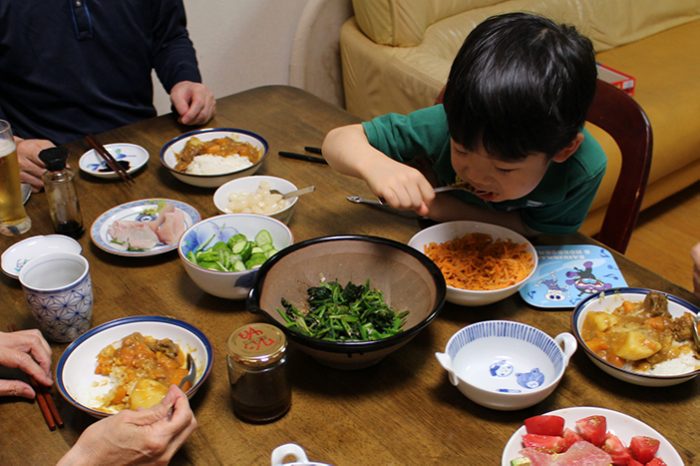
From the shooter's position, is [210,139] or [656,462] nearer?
[656,462]

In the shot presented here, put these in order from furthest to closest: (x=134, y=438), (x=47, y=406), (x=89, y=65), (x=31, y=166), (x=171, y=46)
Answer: (x=171, y=46) → (x=89, y=65) → (x=31, y=166) → (x=47, y=406) → (x=134, y=438)

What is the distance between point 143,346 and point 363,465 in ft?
1.58

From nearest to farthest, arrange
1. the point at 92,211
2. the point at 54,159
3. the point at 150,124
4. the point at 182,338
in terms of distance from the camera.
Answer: the point at 182,338
the point at 54,159
the point at 92,211
the point at 150,124

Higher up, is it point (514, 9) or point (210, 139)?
point (210, 139)

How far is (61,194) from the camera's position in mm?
1611

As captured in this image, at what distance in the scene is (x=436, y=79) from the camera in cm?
327

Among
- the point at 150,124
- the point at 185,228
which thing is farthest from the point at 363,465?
the point at 150,124

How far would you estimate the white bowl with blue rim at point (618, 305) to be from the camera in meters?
1.18

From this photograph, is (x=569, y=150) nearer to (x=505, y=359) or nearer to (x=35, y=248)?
(x=505, y=359)

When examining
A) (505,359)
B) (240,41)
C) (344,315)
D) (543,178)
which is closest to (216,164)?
(344,315)

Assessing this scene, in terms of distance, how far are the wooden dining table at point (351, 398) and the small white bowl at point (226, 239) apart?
0.19 feet

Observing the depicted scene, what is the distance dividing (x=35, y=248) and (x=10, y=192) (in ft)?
0.50

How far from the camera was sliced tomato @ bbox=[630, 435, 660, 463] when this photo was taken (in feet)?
3.45

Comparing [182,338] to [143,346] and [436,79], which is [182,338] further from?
[436,79]
